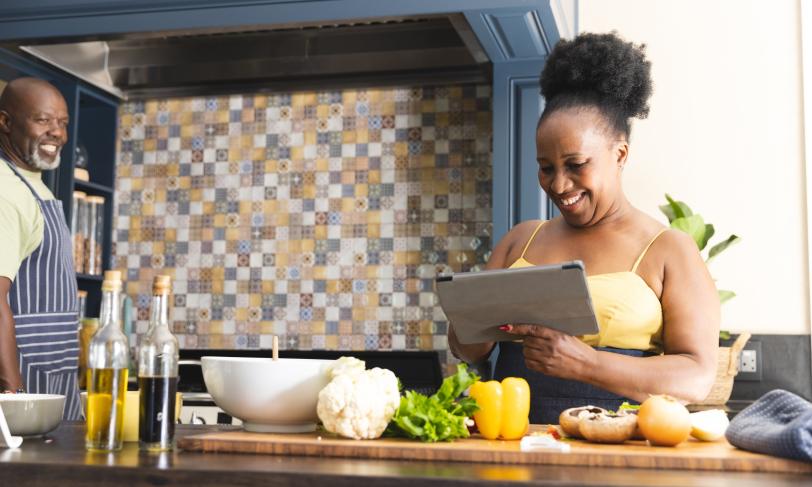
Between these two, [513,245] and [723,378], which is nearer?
[513,245]

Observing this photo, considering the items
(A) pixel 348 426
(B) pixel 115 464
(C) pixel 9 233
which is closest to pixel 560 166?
(A) pixel 348 426

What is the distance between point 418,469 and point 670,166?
2.28 metres

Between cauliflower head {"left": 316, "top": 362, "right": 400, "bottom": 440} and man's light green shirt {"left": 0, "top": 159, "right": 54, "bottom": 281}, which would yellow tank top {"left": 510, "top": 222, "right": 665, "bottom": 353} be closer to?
cauliflower head {"left": 316, "top": 362, "right": 400, "bottom": 440}

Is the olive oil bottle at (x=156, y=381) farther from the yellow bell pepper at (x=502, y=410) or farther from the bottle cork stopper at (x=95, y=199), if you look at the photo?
the bottle cork stopper at (x=95, y=199)

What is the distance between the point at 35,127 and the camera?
2807 millimetres

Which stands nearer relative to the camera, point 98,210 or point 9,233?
point 9,233

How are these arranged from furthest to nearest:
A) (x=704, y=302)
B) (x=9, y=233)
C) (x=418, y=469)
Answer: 1. (x=9, y=233)
2. (x=704, y=302)
3. (x=418, y=469)

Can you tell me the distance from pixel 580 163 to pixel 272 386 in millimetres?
847

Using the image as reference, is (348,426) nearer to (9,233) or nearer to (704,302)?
(704,302)

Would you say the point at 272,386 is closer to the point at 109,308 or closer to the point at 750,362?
the point at 109,308

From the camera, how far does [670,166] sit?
312cm

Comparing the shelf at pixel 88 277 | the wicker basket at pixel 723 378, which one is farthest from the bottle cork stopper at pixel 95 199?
the wicker basket at pixel 723 378

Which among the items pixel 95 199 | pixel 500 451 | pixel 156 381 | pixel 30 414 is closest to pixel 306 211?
pixel 95 199

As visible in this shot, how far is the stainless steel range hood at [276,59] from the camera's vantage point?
3596 millimetres
